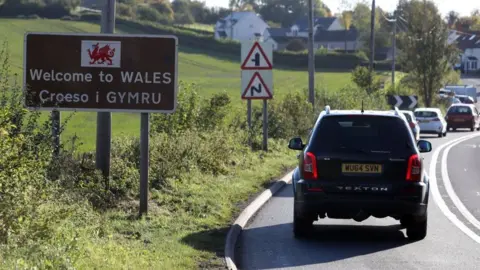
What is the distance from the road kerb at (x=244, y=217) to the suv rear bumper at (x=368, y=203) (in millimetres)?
1019

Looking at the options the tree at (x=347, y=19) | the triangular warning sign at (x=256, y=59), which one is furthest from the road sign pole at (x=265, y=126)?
the tree at (x=347, y=19)

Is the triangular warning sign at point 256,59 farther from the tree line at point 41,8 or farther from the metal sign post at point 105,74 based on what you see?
the tree line at point 41,8

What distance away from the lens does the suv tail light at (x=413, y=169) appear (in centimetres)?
1193

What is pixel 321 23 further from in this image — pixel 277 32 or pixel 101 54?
pixel 101 54

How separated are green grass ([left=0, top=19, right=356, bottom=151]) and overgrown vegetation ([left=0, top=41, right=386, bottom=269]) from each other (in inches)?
584

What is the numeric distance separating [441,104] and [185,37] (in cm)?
4518

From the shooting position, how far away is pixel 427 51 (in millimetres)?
63938

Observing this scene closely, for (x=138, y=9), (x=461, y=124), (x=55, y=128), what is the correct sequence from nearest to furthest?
(x=55, y=128) → (x=461, y=124) → (x=138, y=9)

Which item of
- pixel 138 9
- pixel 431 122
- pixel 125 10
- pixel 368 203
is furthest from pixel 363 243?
pixel 138 9

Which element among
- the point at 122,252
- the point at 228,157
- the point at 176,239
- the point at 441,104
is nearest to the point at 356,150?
the point at 176,239

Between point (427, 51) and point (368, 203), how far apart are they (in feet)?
176

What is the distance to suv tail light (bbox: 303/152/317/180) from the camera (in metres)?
12.0

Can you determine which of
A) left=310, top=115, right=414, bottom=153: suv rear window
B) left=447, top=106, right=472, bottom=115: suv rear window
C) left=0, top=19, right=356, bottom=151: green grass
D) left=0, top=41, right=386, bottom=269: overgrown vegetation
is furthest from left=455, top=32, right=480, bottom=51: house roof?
left=310, top=115, right=414, bottom=153: suv rear window

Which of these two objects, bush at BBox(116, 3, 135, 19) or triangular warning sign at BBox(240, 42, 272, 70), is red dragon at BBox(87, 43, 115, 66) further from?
bush at BBox(116, 3, 135, 19)
